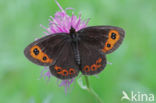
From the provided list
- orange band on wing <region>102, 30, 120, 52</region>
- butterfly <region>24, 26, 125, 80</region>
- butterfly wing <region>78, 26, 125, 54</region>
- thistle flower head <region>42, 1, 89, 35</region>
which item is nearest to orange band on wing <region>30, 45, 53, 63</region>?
butterfly <region>24, 26, 125, 80</region>

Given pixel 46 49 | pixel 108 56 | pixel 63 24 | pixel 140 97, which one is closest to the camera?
pixel 46 49

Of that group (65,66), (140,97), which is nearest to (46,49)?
(65,66)

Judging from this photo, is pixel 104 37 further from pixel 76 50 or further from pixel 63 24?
pixel 63 24

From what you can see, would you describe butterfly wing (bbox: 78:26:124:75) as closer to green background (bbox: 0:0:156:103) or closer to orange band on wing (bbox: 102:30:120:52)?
orange band on wing (bbox: 102:30:120:52)

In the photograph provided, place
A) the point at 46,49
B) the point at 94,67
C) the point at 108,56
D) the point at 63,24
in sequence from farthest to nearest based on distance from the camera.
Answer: the point at 108,56 → the point at 63,24 → the point at 46,49 → the point at 94,67

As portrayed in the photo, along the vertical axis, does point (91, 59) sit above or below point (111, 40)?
below

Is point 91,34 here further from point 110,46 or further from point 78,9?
point 78,9

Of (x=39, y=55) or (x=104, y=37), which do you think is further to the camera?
(x=104, y=37)

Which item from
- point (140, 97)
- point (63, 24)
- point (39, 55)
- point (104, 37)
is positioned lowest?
point (140, 97)
